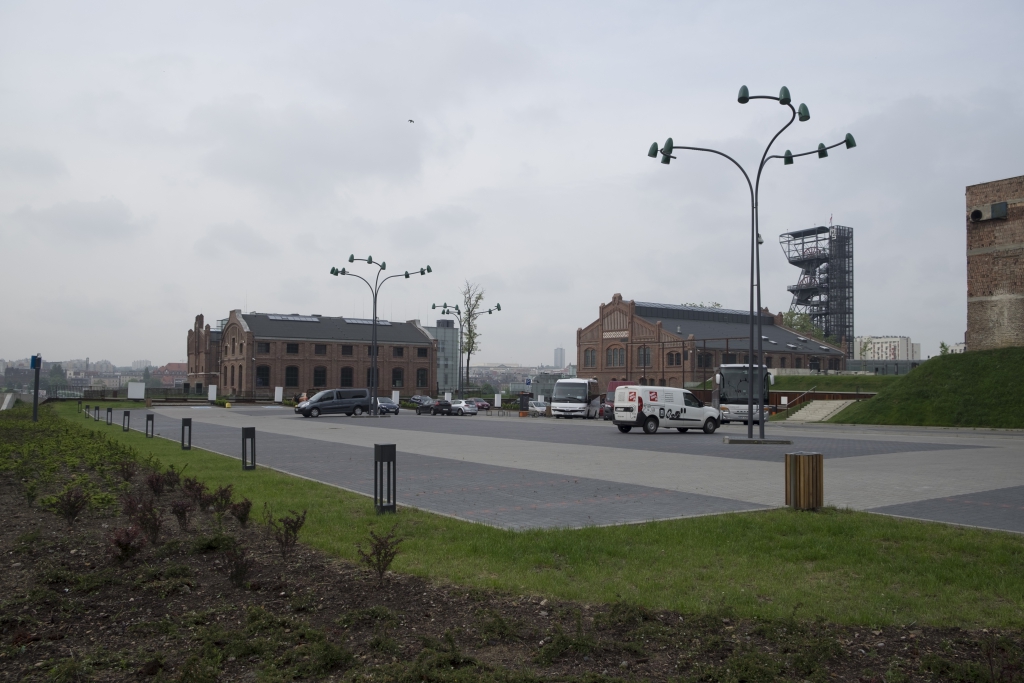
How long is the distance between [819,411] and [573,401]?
46.6 ft

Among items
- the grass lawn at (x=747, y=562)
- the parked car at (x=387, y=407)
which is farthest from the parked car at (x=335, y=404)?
the grass lawn at (x=747, y=562)

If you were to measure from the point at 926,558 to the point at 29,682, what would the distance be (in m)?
6.85

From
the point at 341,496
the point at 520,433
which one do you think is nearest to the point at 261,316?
the point at 520,433

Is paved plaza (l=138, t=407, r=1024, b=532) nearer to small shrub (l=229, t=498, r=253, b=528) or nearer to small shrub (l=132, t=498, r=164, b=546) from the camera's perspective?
small shrub (l=229, t=498, r=253, b=528)

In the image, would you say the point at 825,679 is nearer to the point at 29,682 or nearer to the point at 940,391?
the point at 29,682

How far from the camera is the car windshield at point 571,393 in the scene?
46719 mm

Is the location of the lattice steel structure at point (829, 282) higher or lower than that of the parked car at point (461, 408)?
higher

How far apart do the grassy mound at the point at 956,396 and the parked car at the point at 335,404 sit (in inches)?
1061

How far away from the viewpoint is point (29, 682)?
4355 mm

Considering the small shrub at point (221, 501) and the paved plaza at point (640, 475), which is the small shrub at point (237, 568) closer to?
the small shrub at point (221, 501)

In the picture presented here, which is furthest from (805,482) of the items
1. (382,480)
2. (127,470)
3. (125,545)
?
(127,470)

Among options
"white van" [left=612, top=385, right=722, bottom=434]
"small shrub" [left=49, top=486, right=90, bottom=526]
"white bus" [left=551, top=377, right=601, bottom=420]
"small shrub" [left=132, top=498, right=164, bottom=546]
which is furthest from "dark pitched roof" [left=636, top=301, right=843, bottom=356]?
"small shrub" [left=132, top=498, right=164, bottom=546]

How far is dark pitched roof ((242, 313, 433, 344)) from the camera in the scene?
87787 millimetres

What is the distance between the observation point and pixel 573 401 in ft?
153
